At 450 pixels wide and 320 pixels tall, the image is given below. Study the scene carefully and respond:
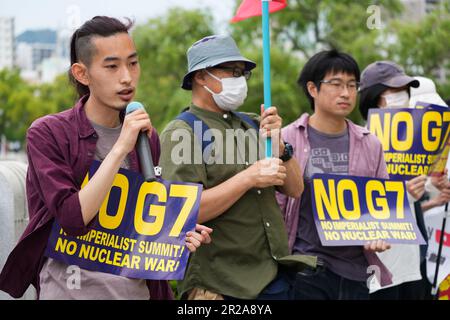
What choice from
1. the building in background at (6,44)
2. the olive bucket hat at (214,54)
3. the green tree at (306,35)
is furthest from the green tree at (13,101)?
the olive bucket hat at (214,54)

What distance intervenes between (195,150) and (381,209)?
4.84 feet

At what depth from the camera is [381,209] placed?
5.61 meters

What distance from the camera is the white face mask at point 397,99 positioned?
6.57 meters

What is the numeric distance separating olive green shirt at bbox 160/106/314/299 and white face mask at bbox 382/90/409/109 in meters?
2.02

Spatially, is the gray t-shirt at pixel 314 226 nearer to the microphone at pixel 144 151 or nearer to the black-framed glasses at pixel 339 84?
the black-framed glasses at pixel 339 84

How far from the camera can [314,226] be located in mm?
5484

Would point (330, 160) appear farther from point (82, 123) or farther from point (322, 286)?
point (82, 123)

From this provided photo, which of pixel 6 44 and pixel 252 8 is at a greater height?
pixel 252 8

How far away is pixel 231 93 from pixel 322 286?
136 centimetres

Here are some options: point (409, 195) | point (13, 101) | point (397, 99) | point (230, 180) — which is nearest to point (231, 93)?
point (230, 180)

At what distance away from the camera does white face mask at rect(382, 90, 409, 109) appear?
21.6 ft

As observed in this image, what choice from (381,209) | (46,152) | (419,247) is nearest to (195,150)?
(46,152)

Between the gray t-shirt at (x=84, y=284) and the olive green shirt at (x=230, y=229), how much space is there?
0.69 meters
